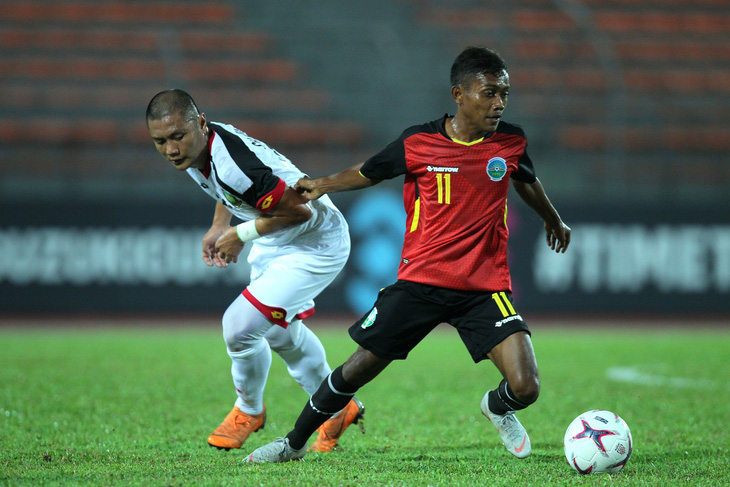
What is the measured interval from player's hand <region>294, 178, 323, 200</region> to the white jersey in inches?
3.5

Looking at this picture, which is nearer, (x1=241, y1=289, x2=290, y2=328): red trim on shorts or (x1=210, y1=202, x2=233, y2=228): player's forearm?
(x1=241, y1=289, x2=290, y2=328): red trim on shorts

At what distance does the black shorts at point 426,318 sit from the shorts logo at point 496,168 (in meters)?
0.58

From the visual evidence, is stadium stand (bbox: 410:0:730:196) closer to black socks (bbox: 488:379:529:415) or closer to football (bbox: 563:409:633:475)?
black socks (bbox: 488:379:529:415)

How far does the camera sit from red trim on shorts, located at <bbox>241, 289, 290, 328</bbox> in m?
4.39

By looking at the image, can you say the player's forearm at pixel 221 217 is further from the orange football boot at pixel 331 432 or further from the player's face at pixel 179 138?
the orange football boot at pixel 331 432

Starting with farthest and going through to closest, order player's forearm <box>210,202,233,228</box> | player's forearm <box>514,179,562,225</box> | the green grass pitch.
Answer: player's forearm <box>210,202,233,228</box>
player's forearm <box>514,179,562,225</box>
the green grass pitch

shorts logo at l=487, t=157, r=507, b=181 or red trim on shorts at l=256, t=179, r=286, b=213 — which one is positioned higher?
shorts logo at l=487, t=157, r=507, b=181

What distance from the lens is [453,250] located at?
4203 mm

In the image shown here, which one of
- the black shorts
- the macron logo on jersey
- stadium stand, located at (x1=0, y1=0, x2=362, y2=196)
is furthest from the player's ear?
stadium stand, located at (x1=0, y1=0, x2=362, y2=196)

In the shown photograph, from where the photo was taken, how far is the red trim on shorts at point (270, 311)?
14.4 ft

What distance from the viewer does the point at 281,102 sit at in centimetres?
1487

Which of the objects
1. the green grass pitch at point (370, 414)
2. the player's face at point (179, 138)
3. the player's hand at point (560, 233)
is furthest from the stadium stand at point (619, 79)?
the player's face at point (179, 138)

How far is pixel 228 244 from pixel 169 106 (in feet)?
2.49

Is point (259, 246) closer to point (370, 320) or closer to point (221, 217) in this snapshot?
point (221, 217)
